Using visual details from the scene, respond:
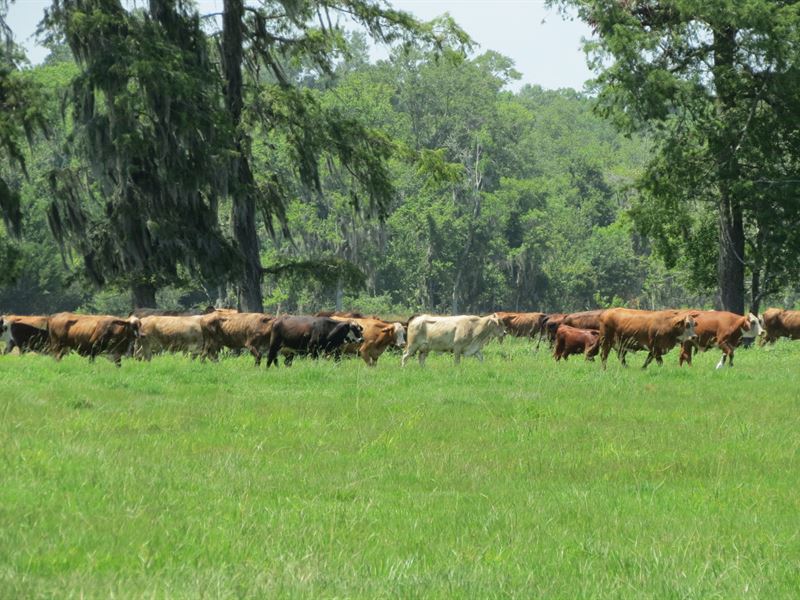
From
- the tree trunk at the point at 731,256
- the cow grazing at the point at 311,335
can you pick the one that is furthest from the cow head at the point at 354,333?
the tree trunk at the point at 731,256

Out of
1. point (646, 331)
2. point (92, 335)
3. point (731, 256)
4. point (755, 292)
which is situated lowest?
point (92, 335)

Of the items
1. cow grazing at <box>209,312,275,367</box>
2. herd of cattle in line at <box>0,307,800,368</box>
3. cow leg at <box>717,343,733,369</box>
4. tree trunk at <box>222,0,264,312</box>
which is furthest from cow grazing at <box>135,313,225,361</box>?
cow leg at <box>717,343,733,369</box>

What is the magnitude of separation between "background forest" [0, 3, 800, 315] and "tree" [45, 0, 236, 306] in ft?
0.33

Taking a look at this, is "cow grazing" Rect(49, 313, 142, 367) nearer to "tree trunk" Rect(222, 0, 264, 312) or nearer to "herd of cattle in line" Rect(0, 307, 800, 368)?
"herd of cattle in line" Rect(0, 307, 800, 368)

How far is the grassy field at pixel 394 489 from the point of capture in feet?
22.8

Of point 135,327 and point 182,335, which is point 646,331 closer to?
point 182,335

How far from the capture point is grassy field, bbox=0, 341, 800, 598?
695 cm

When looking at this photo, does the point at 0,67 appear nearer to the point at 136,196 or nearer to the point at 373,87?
the point at 136,196

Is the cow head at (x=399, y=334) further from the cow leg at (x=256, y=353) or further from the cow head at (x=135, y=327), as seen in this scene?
the cow head at (x=135, y=327)

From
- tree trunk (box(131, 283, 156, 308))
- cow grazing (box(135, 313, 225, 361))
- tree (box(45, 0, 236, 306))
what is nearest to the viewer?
cow grazing (box(135, 313, 225, 361))

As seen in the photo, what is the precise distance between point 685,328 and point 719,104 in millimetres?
15034

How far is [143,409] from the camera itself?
49.2ft

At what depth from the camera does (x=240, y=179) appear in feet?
107

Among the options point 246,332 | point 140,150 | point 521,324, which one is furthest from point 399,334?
point 521,324
